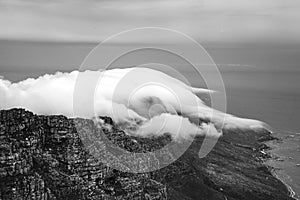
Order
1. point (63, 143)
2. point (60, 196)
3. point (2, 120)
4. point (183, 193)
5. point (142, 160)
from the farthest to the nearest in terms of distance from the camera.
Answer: point (183, 193) → point (142, 160) → point (63, 143) → point (2, 120) → point (60, 196)

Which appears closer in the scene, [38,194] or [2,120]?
[38,194]

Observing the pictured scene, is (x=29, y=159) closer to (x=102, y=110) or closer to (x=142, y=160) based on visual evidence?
(x=142, y=160)

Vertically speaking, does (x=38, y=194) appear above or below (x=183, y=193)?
above

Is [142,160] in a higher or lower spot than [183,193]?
higher

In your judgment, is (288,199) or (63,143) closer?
(63,143)

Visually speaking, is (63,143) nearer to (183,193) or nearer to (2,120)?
(2,120)

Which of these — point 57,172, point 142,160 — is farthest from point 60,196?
point 142,160

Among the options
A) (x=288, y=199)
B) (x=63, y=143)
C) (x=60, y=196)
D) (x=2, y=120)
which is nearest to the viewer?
(x=60, y=196)

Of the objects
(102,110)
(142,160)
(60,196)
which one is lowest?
(102,110)

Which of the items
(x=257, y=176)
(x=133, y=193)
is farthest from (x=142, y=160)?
(x=257, y=176)
